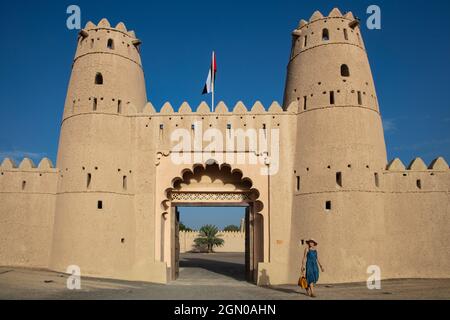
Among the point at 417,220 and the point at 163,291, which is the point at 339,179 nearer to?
the point at 417,220

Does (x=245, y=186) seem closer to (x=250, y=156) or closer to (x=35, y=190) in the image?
(x=250, y=156)

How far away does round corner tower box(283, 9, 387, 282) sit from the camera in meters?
16.4

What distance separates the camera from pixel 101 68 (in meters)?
18.9

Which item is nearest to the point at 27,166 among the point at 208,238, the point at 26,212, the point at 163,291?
the point at 26,212

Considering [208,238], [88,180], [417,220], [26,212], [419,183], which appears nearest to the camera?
[417,220]

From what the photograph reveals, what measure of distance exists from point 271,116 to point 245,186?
359 centimetres

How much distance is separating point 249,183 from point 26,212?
10456mm

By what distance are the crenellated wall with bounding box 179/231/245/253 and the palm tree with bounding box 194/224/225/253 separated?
1.20 metres

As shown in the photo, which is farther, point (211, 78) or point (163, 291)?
point (211, 78)

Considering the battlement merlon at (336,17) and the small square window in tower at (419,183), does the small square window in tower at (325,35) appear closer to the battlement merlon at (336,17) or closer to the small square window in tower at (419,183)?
the battlement merlon at (336,17)

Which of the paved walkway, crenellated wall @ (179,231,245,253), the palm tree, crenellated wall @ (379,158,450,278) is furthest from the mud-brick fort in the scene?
crenellated wall @ (179,231,245,253)

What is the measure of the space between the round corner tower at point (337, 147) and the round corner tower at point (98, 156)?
7.79 m

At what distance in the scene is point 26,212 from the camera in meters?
18.4
